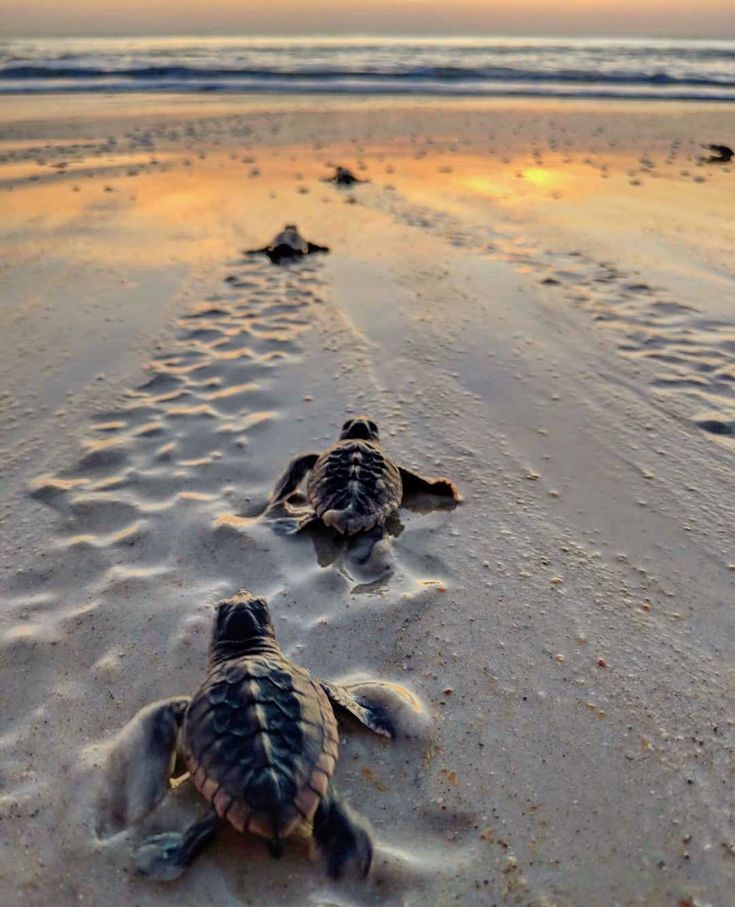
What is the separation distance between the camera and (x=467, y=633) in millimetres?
3287

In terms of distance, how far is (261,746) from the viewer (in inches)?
86.4

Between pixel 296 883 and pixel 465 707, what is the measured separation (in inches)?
38.1

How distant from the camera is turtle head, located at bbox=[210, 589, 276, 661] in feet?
9.23

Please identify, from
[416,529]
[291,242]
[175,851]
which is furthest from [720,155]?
[175,851]

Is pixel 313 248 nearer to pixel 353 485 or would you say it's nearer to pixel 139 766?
pixel 353 485

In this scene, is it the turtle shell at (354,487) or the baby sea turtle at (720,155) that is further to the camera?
the baby sea turtle at (720,155)

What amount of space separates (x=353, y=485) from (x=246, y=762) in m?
1.83

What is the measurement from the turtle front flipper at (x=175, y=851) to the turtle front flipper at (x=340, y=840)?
0.33 m

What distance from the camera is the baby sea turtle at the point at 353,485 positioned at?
3.76 m

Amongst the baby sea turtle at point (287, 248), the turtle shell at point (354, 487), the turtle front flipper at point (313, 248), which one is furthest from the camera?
the turtle front flipper at point (313, 248)

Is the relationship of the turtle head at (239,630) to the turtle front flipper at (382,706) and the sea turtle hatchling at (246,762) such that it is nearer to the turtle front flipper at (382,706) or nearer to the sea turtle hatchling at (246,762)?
the sea turtle hatchling at (246,762)

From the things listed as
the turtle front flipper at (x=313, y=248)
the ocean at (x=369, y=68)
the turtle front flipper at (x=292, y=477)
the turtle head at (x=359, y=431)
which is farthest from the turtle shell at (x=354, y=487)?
the ocean at (x=369, y=68)

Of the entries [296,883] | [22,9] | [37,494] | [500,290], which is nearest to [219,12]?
[22,9]

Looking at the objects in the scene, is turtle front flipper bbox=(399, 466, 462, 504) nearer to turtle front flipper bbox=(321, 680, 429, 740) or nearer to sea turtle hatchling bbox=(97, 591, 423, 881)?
turtle front flipper bbox=(321, 680, 429, 740)
